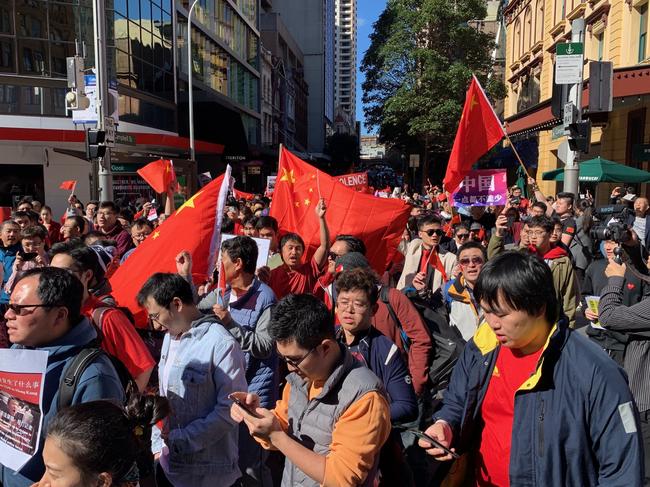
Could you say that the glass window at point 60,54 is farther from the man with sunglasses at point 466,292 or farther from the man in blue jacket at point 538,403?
the man in blue jacket at point 538,403

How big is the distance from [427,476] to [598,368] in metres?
2.17

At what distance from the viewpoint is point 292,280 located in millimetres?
5141

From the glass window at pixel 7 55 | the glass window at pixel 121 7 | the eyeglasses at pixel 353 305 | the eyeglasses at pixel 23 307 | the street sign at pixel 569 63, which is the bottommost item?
the eyeglasses at pixel 353 305

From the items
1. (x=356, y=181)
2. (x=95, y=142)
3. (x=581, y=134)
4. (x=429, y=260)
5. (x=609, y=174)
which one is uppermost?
(x=581, y=134)

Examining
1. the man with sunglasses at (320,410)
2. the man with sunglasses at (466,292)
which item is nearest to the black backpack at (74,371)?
the man with sunglasses at (320,410)


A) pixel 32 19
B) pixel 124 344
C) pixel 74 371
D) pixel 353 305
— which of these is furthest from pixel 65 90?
pixel 74 371

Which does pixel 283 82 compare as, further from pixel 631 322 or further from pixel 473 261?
pixel 631 322

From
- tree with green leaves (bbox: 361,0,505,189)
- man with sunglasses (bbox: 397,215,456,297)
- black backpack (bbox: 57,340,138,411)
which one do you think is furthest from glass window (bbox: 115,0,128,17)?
black backpack (bbox: 57,340,138,411)

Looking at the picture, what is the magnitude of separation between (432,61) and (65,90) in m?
16.9

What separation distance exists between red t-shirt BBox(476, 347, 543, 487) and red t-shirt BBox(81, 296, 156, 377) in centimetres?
168

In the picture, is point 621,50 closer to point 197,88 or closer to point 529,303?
point 529,303

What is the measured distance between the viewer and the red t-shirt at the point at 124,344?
117 inches

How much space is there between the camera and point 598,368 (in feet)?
6.79

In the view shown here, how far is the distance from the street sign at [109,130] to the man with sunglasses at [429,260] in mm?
8251
